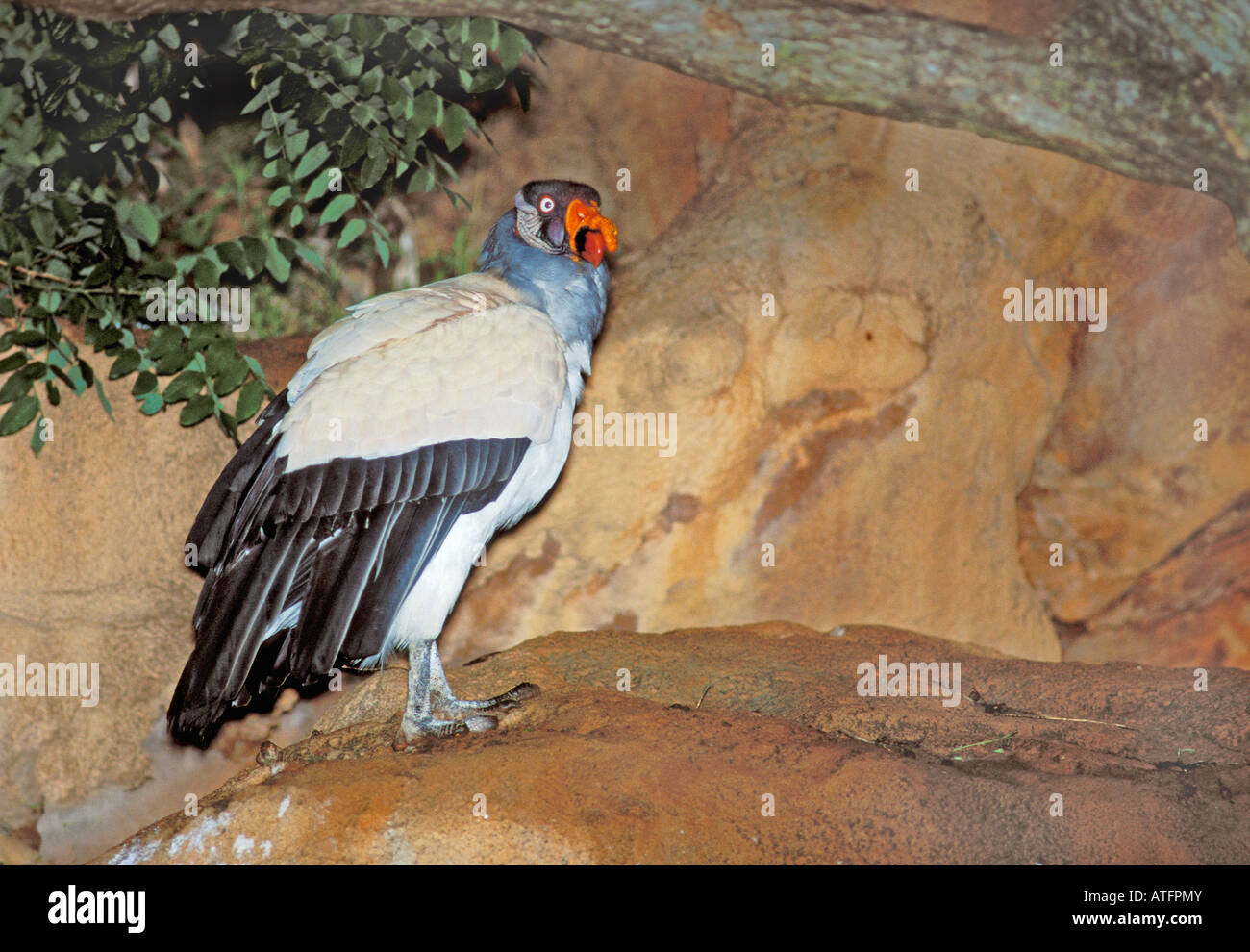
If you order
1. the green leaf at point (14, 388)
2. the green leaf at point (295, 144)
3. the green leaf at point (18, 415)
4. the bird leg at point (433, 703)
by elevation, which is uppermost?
the green leaf at point (295, 144)

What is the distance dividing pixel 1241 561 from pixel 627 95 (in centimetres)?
482

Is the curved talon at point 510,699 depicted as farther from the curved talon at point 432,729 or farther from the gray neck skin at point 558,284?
the gray neck skin at point 558,284

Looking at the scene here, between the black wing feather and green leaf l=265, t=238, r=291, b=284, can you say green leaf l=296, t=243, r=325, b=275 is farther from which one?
the black wing feather

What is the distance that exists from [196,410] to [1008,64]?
4.20 meters

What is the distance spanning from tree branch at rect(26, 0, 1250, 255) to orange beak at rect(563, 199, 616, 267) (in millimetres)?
1489

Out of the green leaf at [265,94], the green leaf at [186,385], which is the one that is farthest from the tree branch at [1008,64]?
the green leaf at [186,385]

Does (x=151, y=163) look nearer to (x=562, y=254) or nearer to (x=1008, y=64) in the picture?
(x=562, y=254)

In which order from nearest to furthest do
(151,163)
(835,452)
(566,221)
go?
(566,221)
(151,163)
(835,452)

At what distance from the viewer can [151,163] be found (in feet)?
17.8

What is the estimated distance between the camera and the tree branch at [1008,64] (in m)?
5.26

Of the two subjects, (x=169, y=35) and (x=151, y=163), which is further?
(x=151, y=163)

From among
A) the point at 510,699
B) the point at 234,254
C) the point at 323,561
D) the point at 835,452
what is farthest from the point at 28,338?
the point at 835,452

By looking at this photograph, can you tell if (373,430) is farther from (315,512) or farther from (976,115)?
(976,115)

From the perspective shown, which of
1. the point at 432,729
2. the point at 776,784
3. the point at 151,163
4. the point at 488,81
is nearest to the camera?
the point at 776,784
